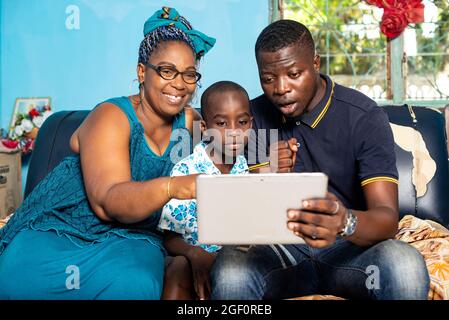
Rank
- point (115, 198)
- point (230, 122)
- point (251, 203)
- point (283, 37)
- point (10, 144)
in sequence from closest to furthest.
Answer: point (251, 203)
point (115, 198)
point (283, 37)
point (230, 122)
point (10, 144)

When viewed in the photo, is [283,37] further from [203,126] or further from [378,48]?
[378,48]

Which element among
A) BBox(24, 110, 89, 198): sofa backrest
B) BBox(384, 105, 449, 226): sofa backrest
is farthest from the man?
BBox(24, 110, 89, 198): sofa backrest

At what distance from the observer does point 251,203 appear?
1554 millimetres

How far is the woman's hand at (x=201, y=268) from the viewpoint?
2.00 m

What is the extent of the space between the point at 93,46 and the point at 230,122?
9.75ft

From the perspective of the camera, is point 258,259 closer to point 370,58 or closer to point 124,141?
point 124,141

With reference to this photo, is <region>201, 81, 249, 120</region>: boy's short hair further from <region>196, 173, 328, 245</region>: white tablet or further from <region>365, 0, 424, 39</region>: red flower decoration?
<region>365, 0, 424, 39</region>: red flower decoration

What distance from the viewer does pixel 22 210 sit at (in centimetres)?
227

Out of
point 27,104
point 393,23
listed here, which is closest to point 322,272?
point 393,23

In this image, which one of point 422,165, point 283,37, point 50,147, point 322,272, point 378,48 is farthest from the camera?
point 378,48

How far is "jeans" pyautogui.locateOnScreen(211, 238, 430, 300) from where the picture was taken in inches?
69.4

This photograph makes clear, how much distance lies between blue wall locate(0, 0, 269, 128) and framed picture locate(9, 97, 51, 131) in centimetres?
5

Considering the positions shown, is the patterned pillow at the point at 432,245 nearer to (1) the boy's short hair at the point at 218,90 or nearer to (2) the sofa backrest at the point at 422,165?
(2) the sofa backrest at the point at 422,165
